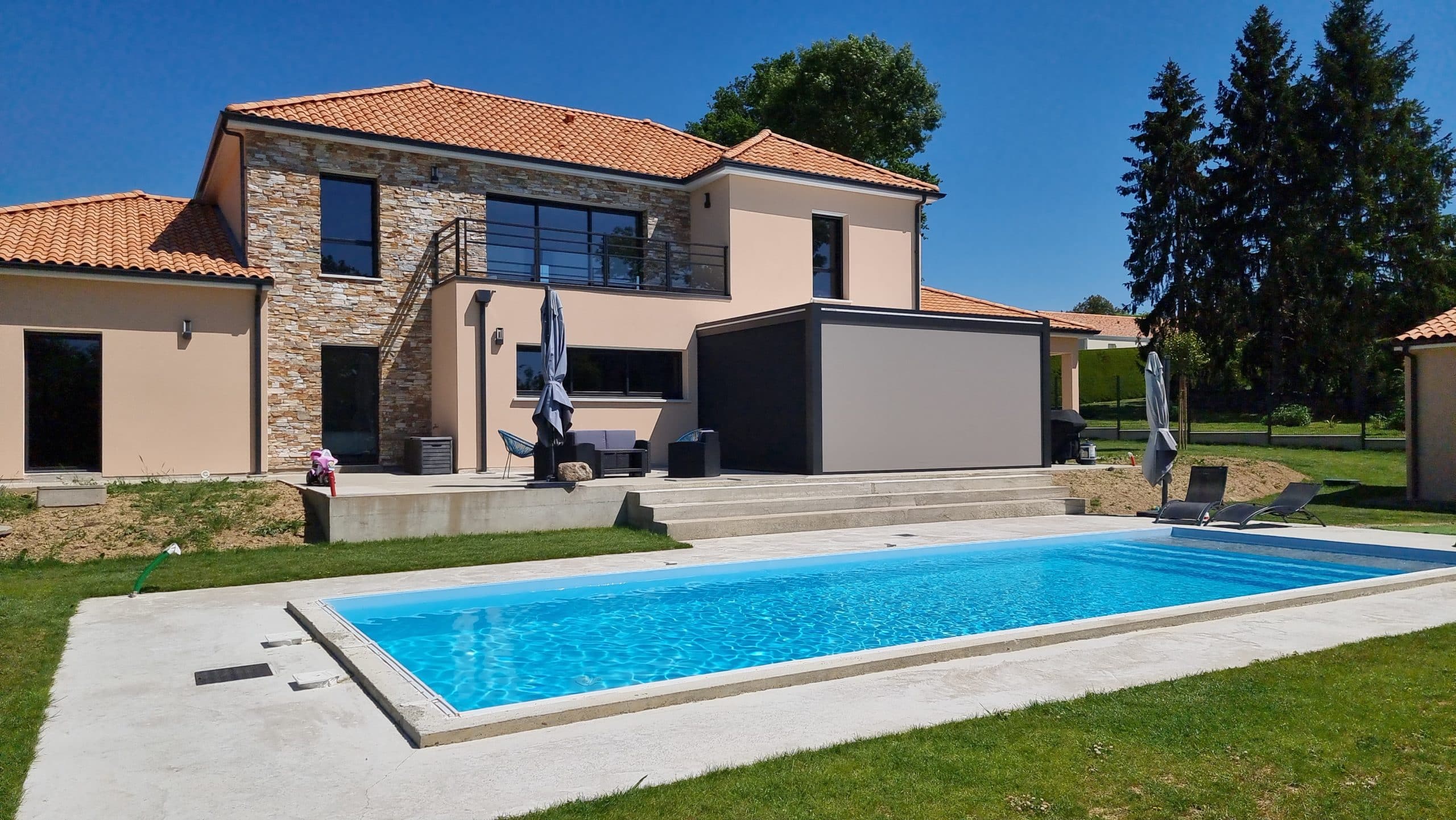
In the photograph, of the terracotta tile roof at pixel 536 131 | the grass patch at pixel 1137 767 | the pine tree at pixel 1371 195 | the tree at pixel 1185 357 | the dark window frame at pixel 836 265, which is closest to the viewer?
the grass patch at pixel 1137 767

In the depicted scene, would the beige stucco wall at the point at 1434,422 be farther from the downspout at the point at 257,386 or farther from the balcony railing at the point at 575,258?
the downspout at the point at 257,386

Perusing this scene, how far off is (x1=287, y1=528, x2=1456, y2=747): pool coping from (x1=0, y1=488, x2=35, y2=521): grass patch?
541 cm

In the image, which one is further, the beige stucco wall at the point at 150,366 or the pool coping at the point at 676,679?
the beige stucco wall at the point at 150,366

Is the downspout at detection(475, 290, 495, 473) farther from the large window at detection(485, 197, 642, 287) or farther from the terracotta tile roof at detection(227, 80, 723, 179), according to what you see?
the terracotta tile roof at detection(227, 80, 723, 179)

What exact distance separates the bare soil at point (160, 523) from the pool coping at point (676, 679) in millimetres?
4260

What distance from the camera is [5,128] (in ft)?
64.7

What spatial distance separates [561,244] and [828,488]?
7962 millimetres

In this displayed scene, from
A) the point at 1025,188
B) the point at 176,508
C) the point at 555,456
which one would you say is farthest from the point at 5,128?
the point at 1025,188

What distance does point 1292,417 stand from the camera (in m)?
30.5

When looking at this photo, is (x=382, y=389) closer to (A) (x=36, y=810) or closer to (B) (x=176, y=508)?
(B) (x=176, y=508)

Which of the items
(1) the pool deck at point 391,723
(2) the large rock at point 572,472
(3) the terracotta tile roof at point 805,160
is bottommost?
(1) the pool deck at point 391,723

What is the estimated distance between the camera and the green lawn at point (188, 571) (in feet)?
19.1

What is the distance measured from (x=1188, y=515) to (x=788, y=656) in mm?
9344

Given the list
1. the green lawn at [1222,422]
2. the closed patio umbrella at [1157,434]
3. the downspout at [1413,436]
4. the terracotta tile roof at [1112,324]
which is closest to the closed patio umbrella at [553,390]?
the closed patio umbrella at [1157,434]
